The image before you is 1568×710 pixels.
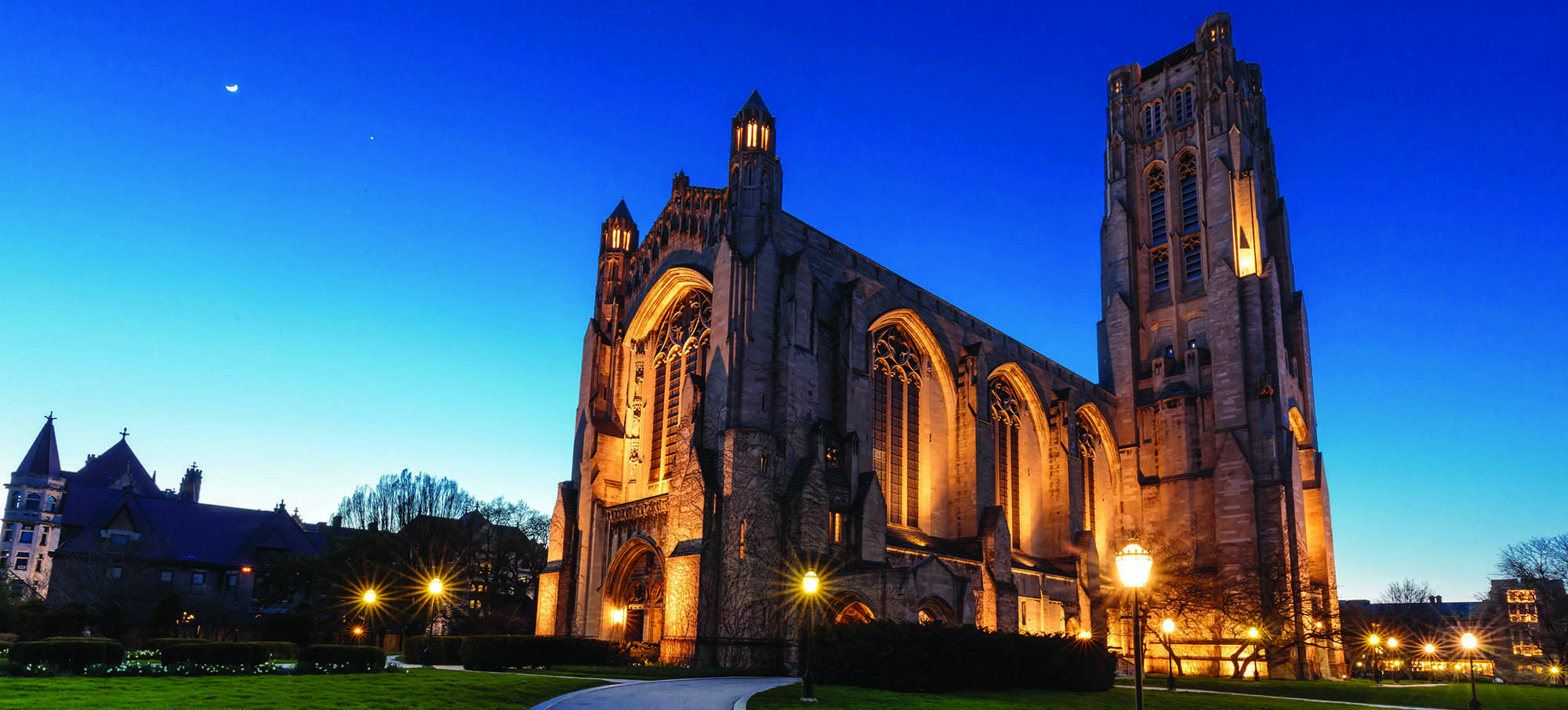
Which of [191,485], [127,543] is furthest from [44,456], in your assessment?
[191,485]

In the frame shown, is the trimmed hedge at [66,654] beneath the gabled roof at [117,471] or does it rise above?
beneath

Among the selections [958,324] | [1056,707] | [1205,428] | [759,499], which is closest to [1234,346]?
[1205,428]

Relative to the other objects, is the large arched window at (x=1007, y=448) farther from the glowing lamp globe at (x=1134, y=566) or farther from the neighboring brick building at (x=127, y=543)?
the neighboring brick building at (x=127, y=543)

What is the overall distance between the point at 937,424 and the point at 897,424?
8.05 feet

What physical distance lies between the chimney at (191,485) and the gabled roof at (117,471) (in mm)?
43838

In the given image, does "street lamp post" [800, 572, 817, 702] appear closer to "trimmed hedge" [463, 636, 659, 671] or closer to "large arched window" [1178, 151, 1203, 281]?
"trimmed hedge" [463, 636, 659, 671]

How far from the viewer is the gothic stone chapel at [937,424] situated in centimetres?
3334

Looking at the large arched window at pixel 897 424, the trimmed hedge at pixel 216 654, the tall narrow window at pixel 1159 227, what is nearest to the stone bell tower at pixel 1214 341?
the tall narrow window at pixel 1159 227

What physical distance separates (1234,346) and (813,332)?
27.2 metres

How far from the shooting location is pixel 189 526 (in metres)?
75.1

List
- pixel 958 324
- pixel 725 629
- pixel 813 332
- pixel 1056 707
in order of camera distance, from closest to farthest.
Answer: pixel 1056 707 → pixel 725 629 → pixel 813 332 → pixel 958 324

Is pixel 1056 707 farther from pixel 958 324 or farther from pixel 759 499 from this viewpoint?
pixel 958 324

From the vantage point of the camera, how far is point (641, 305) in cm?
4181

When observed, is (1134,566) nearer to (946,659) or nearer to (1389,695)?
(946,659)
